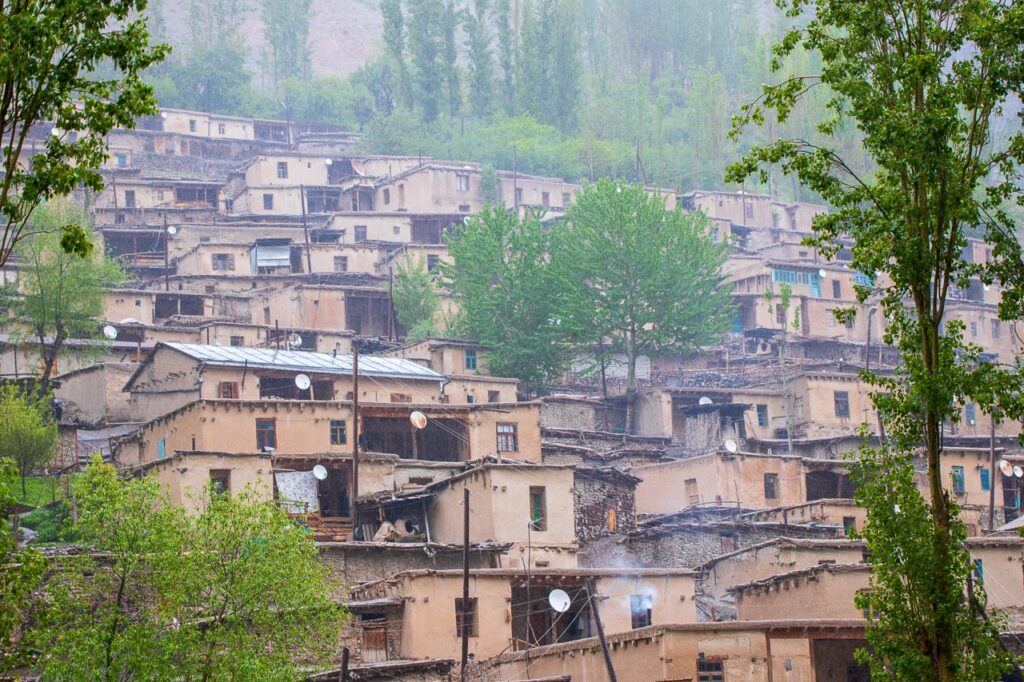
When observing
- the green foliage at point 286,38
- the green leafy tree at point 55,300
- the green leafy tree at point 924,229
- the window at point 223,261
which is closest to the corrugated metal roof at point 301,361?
the green leafy tree at point 55,300

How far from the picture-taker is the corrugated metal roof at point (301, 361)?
47.4 meters

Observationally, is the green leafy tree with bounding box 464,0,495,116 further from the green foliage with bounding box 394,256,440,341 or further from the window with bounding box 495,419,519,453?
the window with bounding box 495,419,519,453

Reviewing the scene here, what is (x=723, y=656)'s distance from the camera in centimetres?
3144

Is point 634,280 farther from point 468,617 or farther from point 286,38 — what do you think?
point 286,38

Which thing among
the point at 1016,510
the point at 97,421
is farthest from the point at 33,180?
the point at 1016,510

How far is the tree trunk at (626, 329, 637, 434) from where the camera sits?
57281 mm

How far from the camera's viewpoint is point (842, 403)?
2248 inches

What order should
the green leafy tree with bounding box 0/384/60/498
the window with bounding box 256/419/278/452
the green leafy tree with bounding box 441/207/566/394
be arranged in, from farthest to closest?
the green leafy tree with bounding box 441/207/566/394, the green leafy tree with bounding box 0/384/60/498, the window with bounding box 256/419/278/452

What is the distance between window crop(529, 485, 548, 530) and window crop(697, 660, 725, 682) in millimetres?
9712

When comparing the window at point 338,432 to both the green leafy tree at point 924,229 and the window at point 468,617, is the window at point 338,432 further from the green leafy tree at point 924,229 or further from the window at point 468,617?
the green leafy tree at point 924,229

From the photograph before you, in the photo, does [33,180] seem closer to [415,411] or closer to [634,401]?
[415,411]

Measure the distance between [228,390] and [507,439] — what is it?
916 cm

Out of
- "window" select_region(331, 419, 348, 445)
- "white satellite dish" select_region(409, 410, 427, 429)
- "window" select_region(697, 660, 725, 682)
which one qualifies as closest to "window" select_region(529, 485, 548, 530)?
"white satellite dish" select_region(409, 410, 427, 429)

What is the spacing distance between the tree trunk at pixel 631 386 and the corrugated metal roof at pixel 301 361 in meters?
8.81
